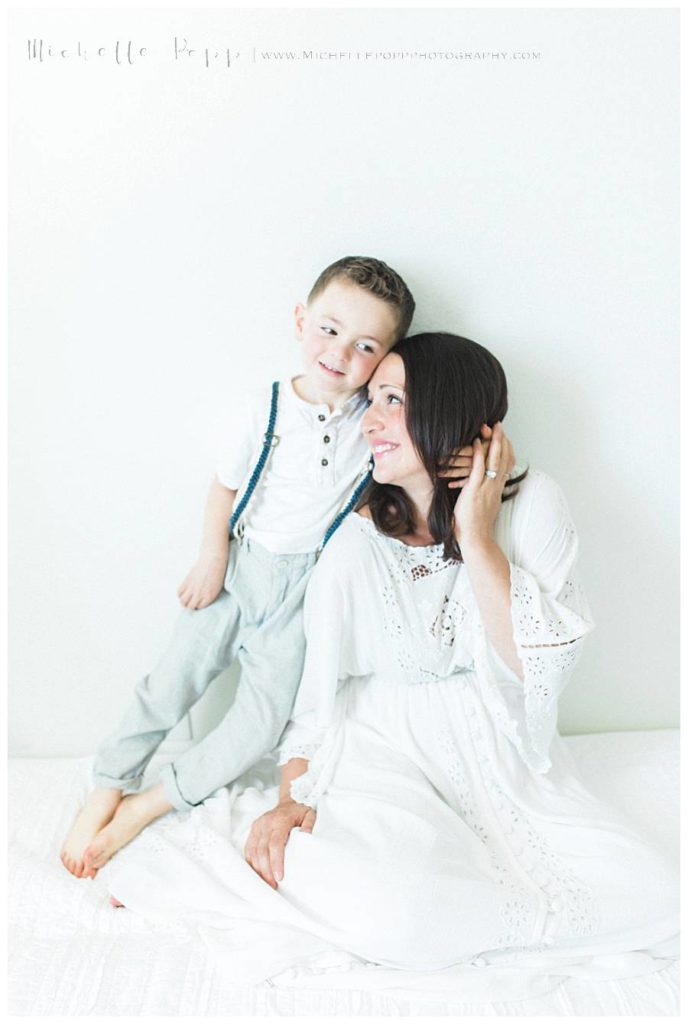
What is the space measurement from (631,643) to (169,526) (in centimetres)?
101

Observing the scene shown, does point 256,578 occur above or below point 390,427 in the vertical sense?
below

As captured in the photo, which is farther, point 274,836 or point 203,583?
point 203,583

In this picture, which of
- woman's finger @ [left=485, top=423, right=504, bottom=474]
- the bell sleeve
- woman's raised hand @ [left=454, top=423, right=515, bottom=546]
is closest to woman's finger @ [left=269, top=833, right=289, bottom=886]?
the bell sleeve

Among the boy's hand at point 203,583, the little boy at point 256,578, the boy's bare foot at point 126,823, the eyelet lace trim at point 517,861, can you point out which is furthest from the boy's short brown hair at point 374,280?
the boy's bare foot at point 126,823

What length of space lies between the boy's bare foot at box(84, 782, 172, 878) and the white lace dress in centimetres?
3

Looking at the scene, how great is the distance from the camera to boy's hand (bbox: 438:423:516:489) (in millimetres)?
1449

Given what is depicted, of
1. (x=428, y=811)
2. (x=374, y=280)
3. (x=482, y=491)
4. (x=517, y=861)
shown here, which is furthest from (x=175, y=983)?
(x=374, y=280)

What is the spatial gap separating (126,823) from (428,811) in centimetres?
57

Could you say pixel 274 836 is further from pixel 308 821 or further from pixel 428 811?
pixel 428 811

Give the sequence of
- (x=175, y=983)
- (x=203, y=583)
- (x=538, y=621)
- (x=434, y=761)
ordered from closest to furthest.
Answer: (x=175, y=983) → (x=538, y=621) → (x=434, y=761) → (x=203, y=583)

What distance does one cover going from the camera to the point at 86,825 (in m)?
1.58

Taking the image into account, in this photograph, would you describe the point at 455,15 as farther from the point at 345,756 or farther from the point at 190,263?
the point at 345,756

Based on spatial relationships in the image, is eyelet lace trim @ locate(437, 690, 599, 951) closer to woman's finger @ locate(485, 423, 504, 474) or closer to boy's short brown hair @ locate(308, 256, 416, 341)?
woman's finger @ locate(485, 423, 504, 474)

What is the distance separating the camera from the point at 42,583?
5.63 feet
